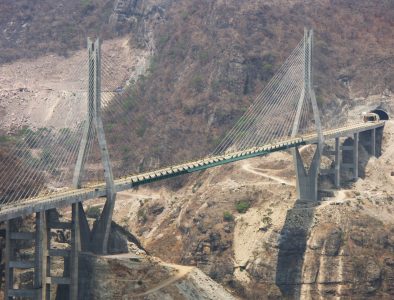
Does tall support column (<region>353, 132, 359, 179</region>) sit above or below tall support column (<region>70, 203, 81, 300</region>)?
above

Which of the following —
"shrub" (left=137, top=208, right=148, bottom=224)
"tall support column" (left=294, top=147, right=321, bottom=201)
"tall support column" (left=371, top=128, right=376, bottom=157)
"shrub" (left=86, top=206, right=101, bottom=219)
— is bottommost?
"shrub" (left=137, top=208, right=148, bottom=224)

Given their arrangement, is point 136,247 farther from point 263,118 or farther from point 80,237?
point 263,118

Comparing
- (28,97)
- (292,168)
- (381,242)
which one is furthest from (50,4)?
(381,242)

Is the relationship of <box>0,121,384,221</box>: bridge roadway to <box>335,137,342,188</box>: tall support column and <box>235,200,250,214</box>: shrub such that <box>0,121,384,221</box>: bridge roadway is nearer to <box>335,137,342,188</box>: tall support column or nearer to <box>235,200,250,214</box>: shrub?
<box>335,137,342,188</box>: tall support column

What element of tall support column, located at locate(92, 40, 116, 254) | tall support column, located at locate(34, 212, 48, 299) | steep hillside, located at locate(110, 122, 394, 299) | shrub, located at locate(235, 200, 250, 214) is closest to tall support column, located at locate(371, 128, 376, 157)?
steep hillside, located at locate(110, 122, 394, 299)

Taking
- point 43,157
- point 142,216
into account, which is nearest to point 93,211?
point 142,216

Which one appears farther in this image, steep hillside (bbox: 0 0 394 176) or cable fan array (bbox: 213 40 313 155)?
steep hillside (bbox: 0 0 394 176)

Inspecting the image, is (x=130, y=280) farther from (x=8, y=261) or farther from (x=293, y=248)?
(x=293, y=248)

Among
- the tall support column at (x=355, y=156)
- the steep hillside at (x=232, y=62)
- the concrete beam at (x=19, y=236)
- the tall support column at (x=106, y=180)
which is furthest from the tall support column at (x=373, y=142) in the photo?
the concrete beam at (x=19, y=236)
